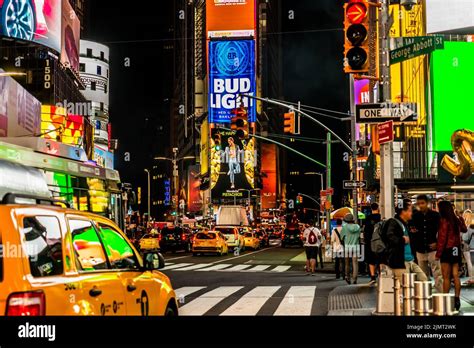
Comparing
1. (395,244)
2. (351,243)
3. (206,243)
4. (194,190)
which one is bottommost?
(206,243)

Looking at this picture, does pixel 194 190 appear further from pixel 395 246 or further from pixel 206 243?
pixel 395 246

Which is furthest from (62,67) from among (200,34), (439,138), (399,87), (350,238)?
(200,34)

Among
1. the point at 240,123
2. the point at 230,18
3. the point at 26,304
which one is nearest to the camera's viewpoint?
the point at 26,304

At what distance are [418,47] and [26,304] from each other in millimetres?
29950

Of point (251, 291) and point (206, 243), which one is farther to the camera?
point (206, 243)

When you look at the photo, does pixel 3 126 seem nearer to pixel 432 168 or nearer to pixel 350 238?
pixel 432 168

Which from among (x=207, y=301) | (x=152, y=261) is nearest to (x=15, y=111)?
(x=207, y=301)

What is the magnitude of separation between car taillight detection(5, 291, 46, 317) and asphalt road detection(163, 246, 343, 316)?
27.0ft

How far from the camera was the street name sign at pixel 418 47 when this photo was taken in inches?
1284

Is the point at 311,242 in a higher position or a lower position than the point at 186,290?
higher

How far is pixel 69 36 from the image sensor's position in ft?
247

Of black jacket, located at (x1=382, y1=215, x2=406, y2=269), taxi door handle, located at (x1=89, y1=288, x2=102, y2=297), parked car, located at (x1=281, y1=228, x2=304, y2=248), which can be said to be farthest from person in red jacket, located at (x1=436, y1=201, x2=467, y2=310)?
parked car, located at (x1=281, y1=228, x2=304, y2=248)
